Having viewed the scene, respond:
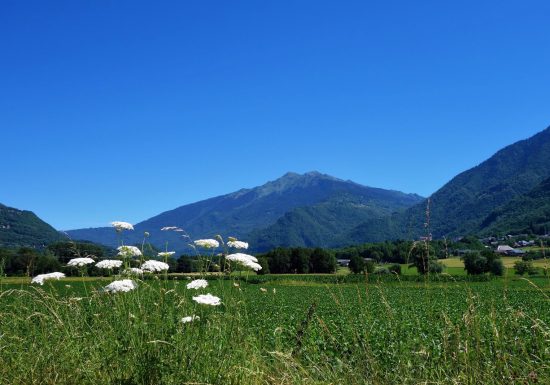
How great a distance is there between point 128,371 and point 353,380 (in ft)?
7.31

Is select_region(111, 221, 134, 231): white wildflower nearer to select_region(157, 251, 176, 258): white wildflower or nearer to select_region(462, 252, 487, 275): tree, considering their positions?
select_region(157, 251, 176, 258): white wildflower

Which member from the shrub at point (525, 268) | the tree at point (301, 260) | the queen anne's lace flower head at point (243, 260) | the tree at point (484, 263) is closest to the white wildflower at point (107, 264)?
the queen anne's lace flower head at point (243, 260)

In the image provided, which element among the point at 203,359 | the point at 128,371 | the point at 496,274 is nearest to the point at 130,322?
the point at 128,371

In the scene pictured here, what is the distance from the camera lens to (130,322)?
209 inches

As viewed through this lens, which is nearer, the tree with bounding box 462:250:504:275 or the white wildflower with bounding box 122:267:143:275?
the white wildflower with bounding box 122:267:143:275

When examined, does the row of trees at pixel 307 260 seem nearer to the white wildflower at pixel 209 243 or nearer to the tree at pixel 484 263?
the tree at pixel 484 263

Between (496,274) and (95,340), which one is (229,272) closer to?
(95,340)

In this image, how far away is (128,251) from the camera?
22.1 feet

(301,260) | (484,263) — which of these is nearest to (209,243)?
(484,263)

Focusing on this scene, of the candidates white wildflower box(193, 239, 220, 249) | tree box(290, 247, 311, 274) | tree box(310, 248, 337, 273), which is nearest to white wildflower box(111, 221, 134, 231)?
white wildflower box(193, 239, 220, 249)

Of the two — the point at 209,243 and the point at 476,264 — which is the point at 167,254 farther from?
the point at 476,264

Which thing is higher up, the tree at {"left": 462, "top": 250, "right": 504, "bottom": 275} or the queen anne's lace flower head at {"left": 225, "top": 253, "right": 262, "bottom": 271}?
the queen anne's lace flower head at {"left": 225, "top": 253, "right": 262, "bottom": 271}

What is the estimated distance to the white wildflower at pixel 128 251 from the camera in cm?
666

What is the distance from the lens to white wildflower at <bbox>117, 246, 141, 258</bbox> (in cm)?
666
